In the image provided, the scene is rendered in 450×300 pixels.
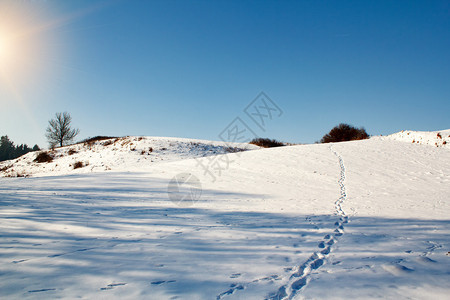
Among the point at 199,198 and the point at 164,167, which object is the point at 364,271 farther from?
the point at 164,167

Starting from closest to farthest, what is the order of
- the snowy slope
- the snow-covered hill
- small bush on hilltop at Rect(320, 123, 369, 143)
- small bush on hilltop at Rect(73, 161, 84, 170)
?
the snowy slope < the snow-covered hill < small bush on hilltop at Rect(73, 161, 84, 170) < small bush on hilltop at Rect(320, 123, 369, 143)

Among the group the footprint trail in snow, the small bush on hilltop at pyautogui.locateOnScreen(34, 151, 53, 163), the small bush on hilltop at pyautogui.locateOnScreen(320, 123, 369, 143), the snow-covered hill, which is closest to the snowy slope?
the small bush on hilltop at pyautogui.locateOnScreen(320, 123, 369, 143)

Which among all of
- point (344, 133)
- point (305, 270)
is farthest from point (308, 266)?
point (344, 133)

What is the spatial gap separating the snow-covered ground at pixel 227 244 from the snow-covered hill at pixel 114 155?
1017 cm

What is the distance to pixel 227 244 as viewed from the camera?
11.4ft

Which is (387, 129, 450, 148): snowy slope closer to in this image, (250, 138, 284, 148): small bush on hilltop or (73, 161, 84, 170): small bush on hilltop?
(250, 138, 284, 148): small bush on hilltop

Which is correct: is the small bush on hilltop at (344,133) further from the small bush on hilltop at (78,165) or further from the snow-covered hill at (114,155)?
the small bush on hilltop at (78,165)

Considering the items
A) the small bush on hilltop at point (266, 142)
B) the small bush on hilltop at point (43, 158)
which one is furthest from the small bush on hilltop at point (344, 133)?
the small bush on hilltop at point (43, 158)

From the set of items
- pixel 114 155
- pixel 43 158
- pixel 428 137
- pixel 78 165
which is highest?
pixel 43 158

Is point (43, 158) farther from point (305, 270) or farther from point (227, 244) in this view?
point (305, 270)

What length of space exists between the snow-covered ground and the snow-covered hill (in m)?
10.2

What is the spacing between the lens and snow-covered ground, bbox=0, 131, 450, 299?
2.28 meters

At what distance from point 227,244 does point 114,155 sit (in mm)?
19241

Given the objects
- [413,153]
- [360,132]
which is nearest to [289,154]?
[413,153]
